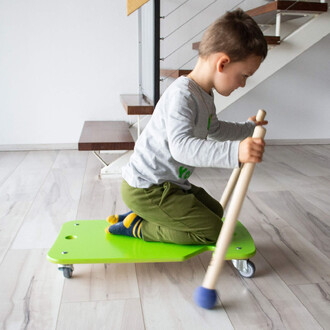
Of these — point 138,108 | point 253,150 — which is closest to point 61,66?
point 138,108

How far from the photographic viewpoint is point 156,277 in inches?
55.2

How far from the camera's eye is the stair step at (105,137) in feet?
7.54

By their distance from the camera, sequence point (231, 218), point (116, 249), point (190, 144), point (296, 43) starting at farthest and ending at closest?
point (296, 43) < point (116, 249) < point (190, 144) < point (231, 218)

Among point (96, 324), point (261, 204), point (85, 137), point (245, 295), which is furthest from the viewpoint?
point (85, 137)

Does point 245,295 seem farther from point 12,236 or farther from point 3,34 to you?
point 3,34

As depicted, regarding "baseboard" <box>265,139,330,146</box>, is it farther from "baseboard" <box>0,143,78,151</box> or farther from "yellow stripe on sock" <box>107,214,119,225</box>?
"yellow stripe on sock" <box>107,214,119,225</box>

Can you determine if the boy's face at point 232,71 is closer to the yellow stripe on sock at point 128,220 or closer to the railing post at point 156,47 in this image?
the yellow stripe on sock at point 128,220

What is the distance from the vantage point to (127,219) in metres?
1.43

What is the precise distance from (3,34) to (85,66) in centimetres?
56

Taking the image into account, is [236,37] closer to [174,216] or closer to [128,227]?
[174,216]

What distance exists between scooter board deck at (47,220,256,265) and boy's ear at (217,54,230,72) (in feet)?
1.81

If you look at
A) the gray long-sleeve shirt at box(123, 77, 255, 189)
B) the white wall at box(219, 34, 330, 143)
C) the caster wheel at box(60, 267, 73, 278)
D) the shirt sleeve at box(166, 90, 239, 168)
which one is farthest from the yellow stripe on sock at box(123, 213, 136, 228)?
the white wall at box(219, 34, 330, 143)

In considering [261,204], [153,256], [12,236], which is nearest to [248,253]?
[153,256]

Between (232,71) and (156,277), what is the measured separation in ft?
2.21
